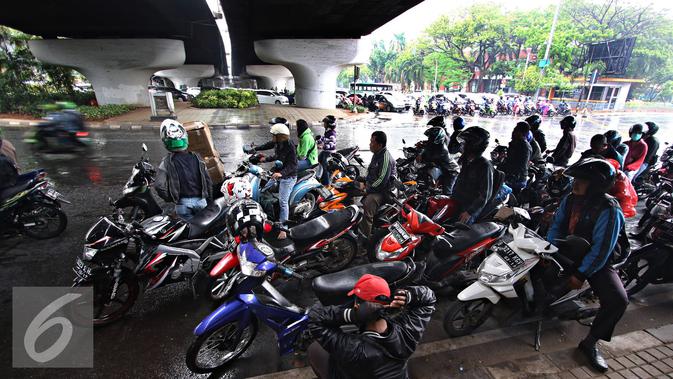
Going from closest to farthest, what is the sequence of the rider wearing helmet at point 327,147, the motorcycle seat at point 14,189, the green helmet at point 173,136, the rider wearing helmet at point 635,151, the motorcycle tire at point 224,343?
the motorcycle tire at point 224,343 → the green helmet at point 173,136 → the motorcycle seat at point 14,189 → the rider wearing helmet at point 635,151 → the rider wearing helmet at point 327,147

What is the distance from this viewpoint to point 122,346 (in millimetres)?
2982

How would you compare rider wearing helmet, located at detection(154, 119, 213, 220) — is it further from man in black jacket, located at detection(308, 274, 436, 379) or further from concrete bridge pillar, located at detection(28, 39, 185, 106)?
concrete bridge pillar, located at detection(28, 39, 185, 106)

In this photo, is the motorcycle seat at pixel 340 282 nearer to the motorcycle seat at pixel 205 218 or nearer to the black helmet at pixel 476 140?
the motorcycle seat at pixel 205 218

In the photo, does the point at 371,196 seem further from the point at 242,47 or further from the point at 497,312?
the point at 242,47

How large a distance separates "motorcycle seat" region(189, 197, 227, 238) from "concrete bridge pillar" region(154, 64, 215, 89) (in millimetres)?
43099

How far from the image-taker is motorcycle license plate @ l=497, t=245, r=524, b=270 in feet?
9.74

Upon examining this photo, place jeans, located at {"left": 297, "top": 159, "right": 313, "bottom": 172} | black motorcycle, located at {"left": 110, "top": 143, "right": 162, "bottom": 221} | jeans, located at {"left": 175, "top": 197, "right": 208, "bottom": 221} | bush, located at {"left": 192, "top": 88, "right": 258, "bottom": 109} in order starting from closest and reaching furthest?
jeans, located at {"left": 175, "top": 197, "right": 208, "bottom": 221}, black motorcycle, located at {"left": 110, "top": 143, "right": 162, "bottom": 221}, jeans, located at {"left": 297, "top": 159, "right": 313, "bottom": 172}, bush, located at {"left": 192, "top": 88, "right": 258, "bottom": 109}

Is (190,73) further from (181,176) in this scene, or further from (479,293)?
(479,293)

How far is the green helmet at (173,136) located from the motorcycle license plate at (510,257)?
372 cm

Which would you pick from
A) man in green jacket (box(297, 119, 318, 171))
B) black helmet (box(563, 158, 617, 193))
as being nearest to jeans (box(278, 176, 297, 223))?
man in green jacket (box(297, 119, 318, 171))

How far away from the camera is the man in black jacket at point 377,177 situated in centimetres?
445

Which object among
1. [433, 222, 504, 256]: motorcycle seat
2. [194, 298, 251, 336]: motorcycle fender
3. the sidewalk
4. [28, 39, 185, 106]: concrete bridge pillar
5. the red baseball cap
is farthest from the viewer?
[28, 39, 185, 106]: concrete bridge pillar

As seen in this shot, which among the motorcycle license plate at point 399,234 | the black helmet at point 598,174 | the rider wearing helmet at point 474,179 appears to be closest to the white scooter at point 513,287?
the black helmet at point 598,174

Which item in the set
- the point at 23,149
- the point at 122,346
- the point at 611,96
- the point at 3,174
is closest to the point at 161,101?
the point at 23,149
